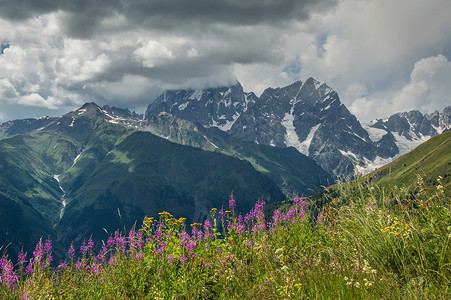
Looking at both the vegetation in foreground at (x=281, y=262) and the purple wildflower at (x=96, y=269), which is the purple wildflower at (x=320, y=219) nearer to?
the vegetation in foreground at (x=281, y=262)

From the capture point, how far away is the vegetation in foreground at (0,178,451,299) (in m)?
4.56

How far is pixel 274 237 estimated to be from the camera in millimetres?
8211

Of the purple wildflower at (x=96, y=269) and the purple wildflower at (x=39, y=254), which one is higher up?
the purple wildflower at (x=39, y=254)

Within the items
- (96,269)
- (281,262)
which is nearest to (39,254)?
(96,269)

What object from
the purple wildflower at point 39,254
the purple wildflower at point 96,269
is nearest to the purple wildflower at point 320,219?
the purple wildflower at point 96,269

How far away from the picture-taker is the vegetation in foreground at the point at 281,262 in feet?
15.0

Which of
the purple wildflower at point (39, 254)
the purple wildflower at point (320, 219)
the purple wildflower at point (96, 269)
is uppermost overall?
the purple wildflower at point (39, 254)

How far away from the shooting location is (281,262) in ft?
18.6

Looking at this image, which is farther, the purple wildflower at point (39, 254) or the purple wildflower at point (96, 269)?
the purple wildflower at point (96, 269)

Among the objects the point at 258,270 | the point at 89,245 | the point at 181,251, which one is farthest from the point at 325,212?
the point at 89,245

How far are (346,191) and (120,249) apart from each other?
5.87 m

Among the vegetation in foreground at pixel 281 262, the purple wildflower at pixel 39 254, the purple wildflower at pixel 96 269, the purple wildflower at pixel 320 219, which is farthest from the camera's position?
the purple wildflower at pixel 320 219

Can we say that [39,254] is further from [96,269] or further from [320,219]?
[320,219]

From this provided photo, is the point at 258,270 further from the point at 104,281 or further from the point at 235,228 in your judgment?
the point at 104,281
